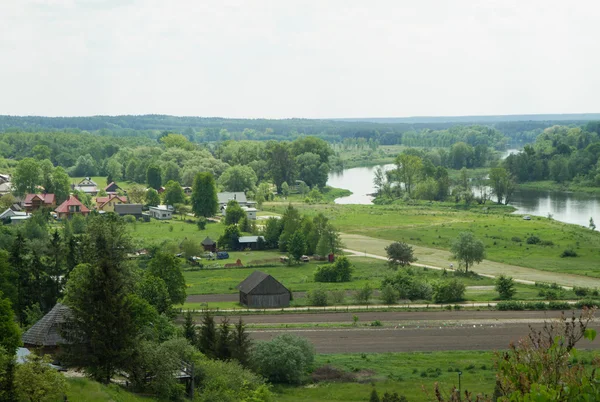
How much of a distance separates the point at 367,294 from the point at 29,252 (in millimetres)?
20843

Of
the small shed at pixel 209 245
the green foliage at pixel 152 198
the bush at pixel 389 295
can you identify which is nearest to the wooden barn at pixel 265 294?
the bush at pixel 389 295

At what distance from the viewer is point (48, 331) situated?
97.8 ft

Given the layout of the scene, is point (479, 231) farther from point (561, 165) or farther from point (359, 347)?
point (561, 165)

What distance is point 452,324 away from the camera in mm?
42969

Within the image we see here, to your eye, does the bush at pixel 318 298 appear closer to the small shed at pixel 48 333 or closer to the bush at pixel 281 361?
the bush at pixel 281 361

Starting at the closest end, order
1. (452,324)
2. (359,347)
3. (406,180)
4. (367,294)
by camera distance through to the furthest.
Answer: (359,347), (452,324), (367,294), (406,180)

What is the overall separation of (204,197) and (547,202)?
2069 inches

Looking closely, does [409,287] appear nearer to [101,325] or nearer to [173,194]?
[101,325]

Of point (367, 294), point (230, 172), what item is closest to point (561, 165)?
point (230, 172)

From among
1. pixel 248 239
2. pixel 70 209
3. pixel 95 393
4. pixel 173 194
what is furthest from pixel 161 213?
pixel 95 393

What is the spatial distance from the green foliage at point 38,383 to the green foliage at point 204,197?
64.6 m

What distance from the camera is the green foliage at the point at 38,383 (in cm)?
2012

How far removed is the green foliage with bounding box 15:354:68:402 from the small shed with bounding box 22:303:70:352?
785 centimetres

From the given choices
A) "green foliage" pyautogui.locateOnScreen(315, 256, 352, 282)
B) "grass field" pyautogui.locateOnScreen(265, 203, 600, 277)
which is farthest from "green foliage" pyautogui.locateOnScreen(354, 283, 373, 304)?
"grass field" pyautogui.locateOnScreen(265, 203, 600, 277)
